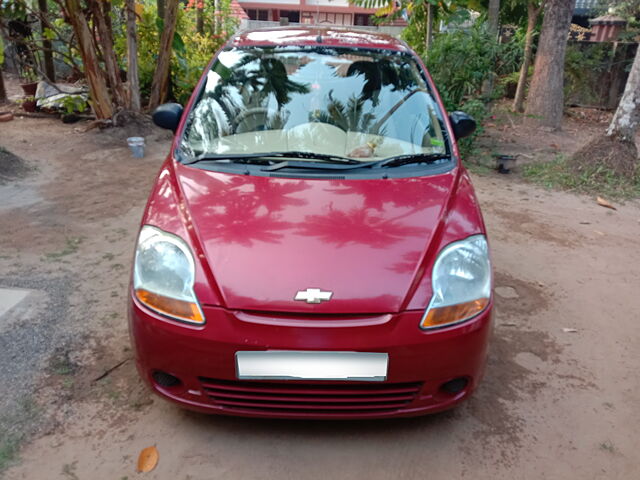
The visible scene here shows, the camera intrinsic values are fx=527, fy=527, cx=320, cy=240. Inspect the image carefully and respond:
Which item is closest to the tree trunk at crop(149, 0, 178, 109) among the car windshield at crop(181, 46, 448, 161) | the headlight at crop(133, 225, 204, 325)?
the car windshield at crop(181, 46, 448, 161)

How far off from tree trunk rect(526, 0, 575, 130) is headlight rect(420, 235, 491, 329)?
7267mm

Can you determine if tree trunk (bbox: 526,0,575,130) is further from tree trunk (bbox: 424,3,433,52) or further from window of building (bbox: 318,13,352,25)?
window of building (bbox: 318,13,352,25)

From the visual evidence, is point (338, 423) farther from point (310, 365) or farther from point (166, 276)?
point (166, 276)

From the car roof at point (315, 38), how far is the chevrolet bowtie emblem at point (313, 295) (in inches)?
78.2

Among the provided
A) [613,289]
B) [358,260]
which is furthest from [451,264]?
[613,289]

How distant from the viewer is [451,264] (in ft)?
6.93

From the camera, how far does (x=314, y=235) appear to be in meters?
2.14

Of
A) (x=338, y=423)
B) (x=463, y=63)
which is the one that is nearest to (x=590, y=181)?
(x=463, y=63)

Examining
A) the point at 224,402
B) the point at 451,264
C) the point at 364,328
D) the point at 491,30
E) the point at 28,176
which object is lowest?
the point at 28,176

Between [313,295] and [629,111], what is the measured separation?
5736 mm

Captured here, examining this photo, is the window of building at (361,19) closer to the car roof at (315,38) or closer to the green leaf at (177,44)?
the green leaf at (177,44)

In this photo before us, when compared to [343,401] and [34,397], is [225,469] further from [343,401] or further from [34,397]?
[34,397]

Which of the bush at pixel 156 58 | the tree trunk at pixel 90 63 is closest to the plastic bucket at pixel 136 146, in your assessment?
the tree trunk at pixel 90 63

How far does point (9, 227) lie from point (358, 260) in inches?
144
